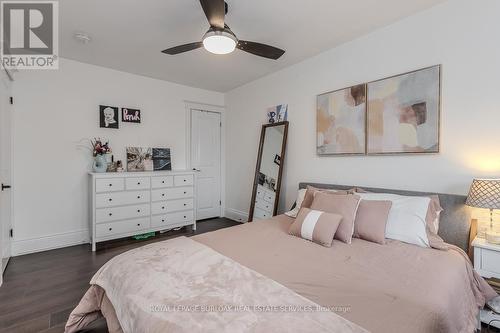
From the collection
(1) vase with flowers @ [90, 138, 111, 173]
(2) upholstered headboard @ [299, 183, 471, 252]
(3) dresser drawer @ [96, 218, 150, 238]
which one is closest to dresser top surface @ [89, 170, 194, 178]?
(1) vase with flowers @ [90, 138, 111, 173]

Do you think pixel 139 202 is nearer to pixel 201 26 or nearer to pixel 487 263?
pixel 201 26

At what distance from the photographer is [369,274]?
1336 mm

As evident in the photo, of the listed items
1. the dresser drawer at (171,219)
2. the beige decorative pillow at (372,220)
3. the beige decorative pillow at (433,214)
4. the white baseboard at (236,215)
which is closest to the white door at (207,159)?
the white baseboard at (236,215)

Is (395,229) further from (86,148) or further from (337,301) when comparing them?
(86,148)

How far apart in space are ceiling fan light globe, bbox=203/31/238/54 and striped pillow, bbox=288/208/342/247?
1549mm

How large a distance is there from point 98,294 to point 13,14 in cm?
254

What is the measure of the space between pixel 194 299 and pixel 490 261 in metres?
1.99

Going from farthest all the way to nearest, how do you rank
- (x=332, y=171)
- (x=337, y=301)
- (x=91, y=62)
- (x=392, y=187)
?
(x=91, y=62)
(x=332, y=171)
(x=392, y=187)
(x=337, y=301)

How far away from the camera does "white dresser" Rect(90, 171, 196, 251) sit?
10.1 ft

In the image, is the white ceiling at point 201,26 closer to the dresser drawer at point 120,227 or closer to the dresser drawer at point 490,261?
the dresser drawer at point 490,261

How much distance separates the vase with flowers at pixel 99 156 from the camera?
325 centimetres

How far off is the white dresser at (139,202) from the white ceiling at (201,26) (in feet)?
5.14

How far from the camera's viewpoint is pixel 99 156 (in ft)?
10.7

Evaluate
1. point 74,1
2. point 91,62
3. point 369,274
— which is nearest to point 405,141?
point 369,274
